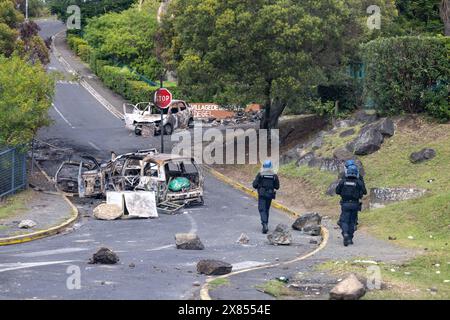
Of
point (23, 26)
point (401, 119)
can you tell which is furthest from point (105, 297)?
point (23, 26)

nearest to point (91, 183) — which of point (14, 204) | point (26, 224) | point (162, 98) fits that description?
point (14, 204)

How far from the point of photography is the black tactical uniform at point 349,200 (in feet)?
61.2

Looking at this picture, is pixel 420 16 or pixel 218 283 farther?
pixel 420 16

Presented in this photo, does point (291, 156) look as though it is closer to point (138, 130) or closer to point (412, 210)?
point (412, 210)

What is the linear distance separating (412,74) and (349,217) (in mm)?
11172

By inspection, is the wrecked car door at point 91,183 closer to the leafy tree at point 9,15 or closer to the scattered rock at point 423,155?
the scattered rock at point 423,155

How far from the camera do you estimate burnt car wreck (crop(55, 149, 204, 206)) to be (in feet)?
84.6

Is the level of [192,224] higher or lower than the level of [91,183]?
lower

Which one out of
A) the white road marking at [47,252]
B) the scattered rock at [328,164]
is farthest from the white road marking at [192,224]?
the scattered rock at [328,164]

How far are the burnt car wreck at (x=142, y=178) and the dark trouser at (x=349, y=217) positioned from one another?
770 cm

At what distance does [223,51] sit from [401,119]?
714 centimetres

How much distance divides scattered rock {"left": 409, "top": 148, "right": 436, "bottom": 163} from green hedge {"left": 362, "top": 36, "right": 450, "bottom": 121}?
8.87 ft

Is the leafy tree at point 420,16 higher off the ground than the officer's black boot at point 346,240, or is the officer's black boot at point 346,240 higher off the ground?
the leafy tree at point 420,16

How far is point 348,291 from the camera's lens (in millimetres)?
12383
